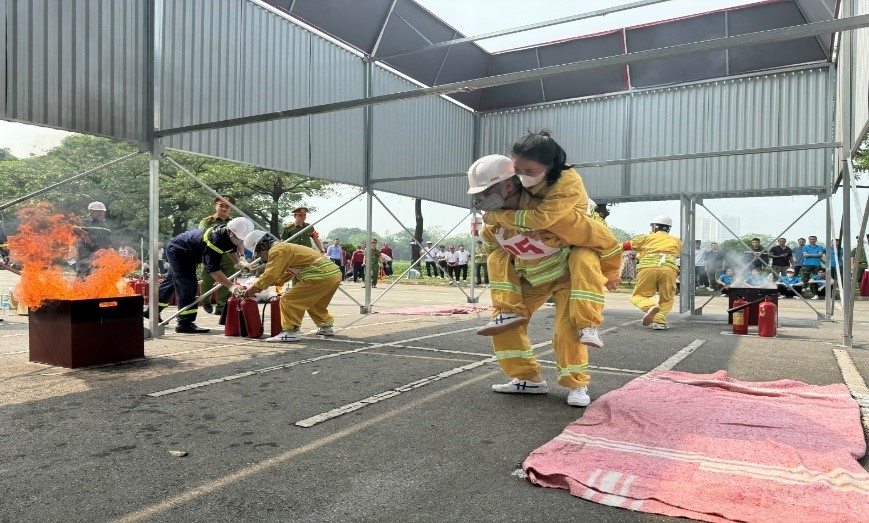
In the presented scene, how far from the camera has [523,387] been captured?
4.50m

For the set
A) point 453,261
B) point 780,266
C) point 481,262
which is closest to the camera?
point 780,266

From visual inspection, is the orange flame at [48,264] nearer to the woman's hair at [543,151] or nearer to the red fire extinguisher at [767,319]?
the woman's hair at [543,151]

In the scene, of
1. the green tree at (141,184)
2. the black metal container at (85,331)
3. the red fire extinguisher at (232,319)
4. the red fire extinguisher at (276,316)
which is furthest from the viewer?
the green tree at (141,184)

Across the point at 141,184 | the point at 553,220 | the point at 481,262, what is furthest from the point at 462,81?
the point at 141,184

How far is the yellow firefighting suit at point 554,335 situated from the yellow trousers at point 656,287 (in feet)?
17.4

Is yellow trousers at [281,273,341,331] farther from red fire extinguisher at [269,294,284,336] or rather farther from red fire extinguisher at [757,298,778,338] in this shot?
red fire extinguisher at [757,298,778,338]

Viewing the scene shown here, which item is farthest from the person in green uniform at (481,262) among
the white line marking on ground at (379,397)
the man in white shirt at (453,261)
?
the white line marking on ground at (379,397)

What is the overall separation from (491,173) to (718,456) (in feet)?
7.18

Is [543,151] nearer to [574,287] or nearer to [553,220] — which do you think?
[553,220]

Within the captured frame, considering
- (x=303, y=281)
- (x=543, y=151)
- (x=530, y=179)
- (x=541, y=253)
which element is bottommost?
(x=303, y=281)

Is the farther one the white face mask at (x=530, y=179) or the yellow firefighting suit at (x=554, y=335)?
the yellow firefighting suit at (x=554, y=335)

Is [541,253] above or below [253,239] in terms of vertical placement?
below

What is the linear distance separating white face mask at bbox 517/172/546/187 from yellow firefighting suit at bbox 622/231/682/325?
5811mm

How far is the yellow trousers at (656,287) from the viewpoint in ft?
30.3
